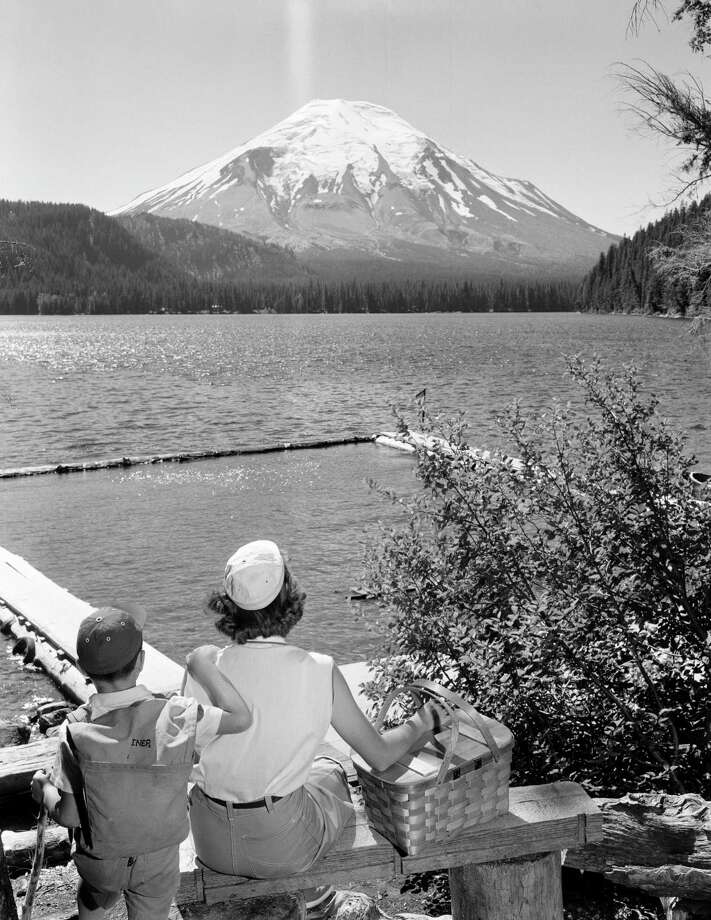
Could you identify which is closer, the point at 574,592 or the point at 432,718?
the point at 432,718

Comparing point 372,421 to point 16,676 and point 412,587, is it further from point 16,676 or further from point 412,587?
point 412,587

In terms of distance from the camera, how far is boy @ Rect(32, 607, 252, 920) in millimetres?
3197

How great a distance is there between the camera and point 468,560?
617 centimetres

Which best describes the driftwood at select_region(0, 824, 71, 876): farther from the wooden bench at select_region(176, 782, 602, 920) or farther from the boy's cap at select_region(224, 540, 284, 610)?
the boy's cap at select_region(224, 540, 284, 610)

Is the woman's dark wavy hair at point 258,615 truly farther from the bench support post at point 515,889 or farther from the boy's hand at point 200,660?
the bench support post at point 515,889

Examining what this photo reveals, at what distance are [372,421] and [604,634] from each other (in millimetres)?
41434

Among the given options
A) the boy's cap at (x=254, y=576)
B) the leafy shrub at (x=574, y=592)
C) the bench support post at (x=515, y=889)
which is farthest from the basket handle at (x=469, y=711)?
the leafy shrub at (x=574, y=592)

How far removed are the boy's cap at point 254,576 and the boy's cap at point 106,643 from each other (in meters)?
0.39

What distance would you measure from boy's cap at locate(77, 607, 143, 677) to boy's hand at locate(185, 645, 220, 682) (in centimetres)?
26

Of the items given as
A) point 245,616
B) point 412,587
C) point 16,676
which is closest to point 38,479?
point 16,676

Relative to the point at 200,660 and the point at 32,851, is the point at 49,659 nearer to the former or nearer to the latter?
the point at 32,851

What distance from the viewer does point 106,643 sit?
3.17 metres

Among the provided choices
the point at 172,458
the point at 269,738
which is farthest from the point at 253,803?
the point at 172,458

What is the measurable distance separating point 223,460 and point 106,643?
102 feet
